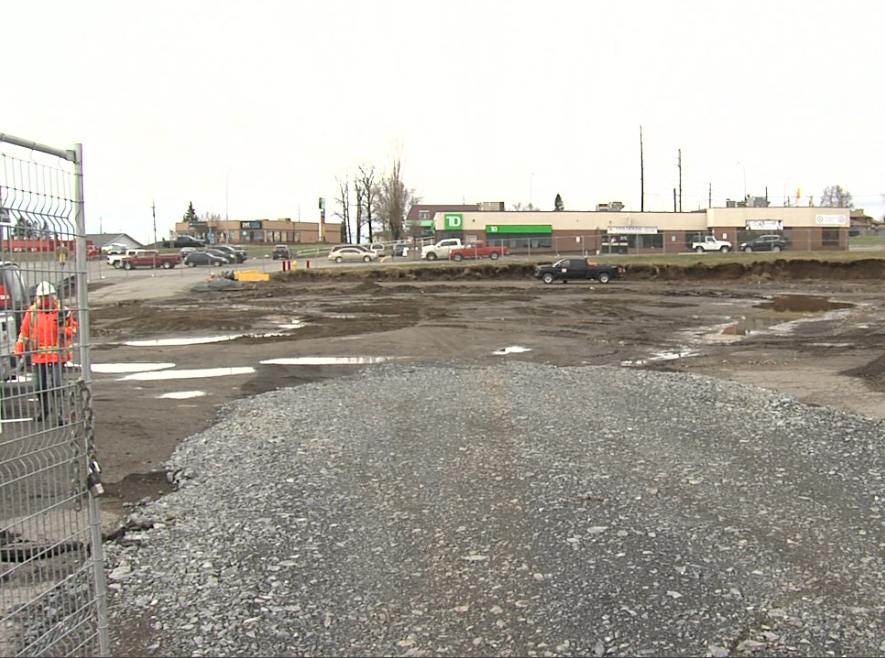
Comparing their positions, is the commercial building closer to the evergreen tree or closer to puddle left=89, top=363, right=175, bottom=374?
the evergreen tree

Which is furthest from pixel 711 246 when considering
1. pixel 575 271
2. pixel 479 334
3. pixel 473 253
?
pixel 479 334

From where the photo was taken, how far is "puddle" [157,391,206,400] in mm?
12883

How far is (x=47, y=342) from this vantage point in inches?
170

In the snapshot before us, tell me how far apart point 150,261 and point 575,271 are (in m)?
40.2

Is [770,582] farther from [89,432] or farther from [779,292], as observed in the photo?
[779,292]

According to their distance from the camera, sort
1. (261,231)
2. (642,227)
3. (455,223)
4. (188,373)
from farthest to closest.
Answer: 1. (261,231)
2. (642,227)
3. (455,223)
4. (188,373)

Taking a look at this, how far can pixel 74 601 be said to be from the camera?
463 centimetres

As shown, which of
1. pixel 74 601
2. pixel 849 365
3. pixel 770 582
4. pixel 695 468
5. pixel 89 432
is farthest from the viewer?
pixel 849 365

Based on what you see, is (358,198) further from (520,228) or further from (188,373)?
(188,373)

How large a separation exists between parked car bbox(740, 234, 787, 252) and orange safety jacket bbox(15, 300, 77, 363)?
248ft

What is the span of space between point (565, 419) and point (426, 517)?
398 cm

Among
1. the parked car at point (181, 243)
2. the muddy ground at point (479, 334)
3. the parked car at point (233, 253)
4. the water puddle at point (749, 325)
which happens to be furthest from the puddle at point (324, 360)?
the parked car at point (181, 243)

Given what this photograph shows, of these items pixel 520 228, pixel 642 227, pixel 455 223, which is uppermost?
pixel 455 223

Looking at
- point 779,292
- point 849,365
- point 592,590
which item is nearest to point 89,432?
point 592,590
